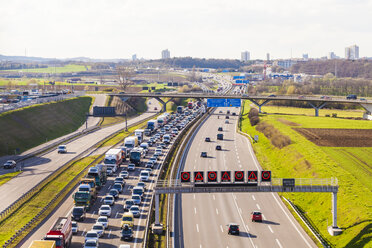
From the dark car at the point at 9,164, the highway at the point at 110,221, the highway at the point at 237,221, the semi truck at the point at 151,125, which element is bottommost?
the highway at the point at 237,221

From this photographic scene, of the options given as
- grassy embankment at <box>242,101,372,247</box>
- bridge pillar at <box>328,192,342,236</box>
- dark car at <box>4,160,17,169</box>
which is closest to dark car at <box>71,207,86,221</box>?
grassy embankment at <box>242,101,372,247</box>

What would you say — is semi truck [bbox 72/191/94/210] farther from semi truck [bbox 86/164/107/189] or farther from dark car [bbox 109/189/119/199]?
semi truck [bbox 86/164/107/189]

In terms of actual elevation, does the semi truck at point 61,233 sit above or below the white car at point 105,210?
above

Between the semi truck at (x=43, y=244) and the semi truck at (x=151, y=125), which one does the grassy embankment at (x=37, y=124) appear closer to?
the semi truck at (x=151, y=125)

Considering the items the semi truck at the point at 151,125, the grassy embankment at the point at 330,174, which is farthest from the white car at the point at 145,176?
the semi truck at the point at 151,125

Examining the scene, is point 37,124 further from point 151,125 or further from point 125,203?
point 125,203

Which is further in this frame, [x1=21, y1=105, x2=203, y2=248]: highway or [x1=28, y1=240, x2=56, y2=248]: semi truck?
[x1=21, y1=105, x2=203, y2=248]: highway

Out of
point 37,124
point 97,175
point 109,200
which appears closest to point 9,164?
point 97,175
